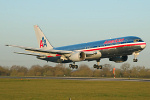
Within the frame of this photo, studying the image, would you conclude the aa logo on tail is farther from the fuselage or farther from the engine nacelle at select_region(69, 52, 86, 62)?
the fuselage

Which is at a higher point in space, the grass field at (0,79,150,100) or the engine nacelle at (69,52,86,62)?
the engine nacelle at (69,52,86,62)

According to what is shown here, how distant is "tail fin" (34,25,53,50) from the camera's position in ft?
249

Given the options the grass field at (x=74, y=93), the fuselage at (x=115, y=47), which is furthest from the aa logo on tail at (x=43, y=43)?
the grass field at (x=74, y=93)

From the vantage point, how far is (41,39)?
77500 millimetres

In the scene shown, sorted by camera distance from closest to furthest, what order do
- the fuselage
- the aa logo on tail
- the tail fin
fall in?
the fuselage < the tail fin < the aa logo on tail

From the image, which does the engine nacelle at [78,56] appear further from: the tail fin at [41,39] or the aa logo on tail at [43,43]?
the aa logo on tail at [43,43]

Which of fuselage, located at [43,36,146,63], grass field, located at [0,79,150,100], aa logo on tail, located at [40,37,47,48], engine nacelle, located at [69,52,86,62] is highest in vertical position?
aa logo on tail, located at [40,37,47,48]

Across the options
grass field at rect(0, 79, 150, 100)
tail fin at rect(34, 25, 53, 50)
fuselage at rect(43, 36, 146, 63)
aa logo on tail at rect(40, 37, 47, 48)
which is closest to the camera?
grass field at rect(0, 79, 150, 100)

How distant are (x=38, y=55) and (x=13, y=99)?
44.9 metres

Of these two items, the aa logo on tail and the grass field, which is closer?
the grass field

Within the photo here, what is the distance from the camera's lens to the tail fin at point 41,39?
7588 centimetres

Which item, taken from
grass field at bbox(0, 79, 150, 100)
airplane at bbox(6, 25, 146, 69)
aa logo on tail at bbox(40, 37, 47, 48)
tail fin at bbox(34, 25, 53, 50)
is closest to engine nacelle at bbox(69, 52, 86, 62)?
airplane at bbox(6, 25, 146, 69)

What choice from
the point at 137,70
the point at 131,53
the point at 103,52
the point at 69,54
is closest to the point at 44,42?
the point at 69,54

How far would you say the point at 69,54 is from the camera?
213 ft
